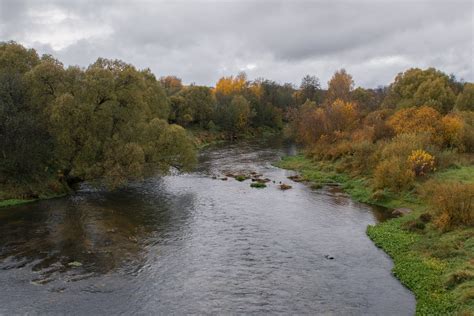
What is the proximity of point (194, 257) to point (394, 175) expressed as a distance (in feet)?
91.3

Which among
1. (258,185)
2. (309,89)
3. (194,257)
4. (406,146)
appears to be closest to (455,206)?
(406,146)

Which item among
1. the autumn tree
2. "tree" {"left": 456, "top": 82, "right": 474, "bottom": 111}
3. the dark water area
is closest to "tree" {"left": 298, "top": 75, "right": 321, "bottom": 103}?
the autumn tree

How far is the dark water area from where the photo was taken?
24.9 meters

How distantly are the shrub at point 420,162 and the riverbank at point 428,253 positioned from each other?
1392mm

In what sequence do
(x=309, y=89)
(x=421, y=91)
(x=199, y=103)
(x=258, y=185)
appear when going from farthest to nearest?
(x=309, y=89), (x=199, y=103), (x=421, y=91), (x=258, y=185)

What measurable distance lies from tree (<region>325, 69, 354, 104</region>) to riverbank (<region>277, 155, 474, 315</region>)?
74.1 meters

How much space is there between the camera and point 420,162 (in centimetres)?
4991

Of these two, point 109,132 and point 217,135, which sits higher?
point 109,132

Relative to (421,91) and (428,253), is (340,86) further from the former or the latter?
(428,253)

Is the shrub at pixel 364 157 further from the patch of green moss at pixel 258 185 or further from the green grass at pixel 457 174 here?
the patch of green moss at pixel 258 185

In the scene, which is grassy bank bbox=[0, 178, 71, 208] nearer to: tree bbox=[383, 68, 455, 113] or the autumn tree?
tree bbox=[383, 68, 455, 113]

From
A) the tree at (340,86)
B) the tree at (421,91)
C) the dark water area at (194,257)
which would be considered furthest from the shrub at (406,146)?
the tree at (340,86)

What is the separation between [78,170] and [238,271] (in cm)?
2963

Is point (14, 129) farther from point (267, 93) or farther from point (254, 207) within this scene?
point (267, 93)
